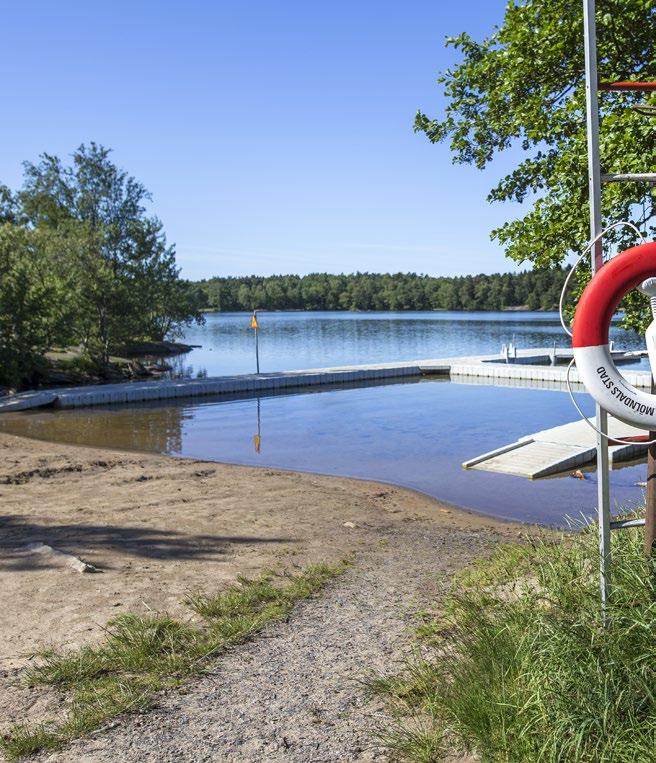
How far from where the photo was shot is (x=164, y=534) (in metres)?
6.84

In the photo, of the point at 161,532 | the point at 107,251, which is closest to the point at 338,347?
the point at 107,251

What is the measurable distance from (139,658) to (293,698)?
92 cm

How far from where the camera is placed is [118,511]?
26.0 ft

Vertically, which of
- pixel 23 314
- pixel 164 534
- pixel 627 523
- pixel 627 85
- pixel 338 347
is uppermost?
pixel 627 85

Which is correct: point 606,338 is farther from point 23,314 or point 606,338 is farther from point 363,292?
point 363,292

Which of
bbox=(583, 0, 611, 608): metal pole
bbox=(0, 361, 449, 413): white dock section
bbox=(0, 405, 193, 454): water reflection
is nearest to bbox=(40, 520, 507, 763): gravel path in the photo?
bbox=(583, 0, 611, 608): metal pole

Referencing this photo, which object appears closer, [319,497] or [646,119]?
[646,119]

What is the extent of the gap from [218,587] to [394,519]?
10.7 ft

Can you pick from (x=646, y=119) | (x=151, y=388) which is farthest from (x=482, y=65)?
(x=151, y=388)

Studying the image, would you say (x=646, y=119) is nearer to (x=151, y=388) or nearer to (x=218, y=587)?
(x=218, y=587)

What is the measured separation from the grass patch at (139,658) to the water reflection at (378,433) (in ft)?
16.0

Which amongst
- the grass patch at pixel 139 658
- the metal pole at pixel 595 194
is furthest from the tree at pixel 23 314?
the metal pole at pixel 595 194

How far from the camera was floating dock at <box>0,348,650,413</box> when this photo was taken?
19.4 metres

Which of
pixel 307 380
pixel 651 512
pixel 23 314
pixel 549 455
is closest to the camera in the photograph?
pixel 651 512
